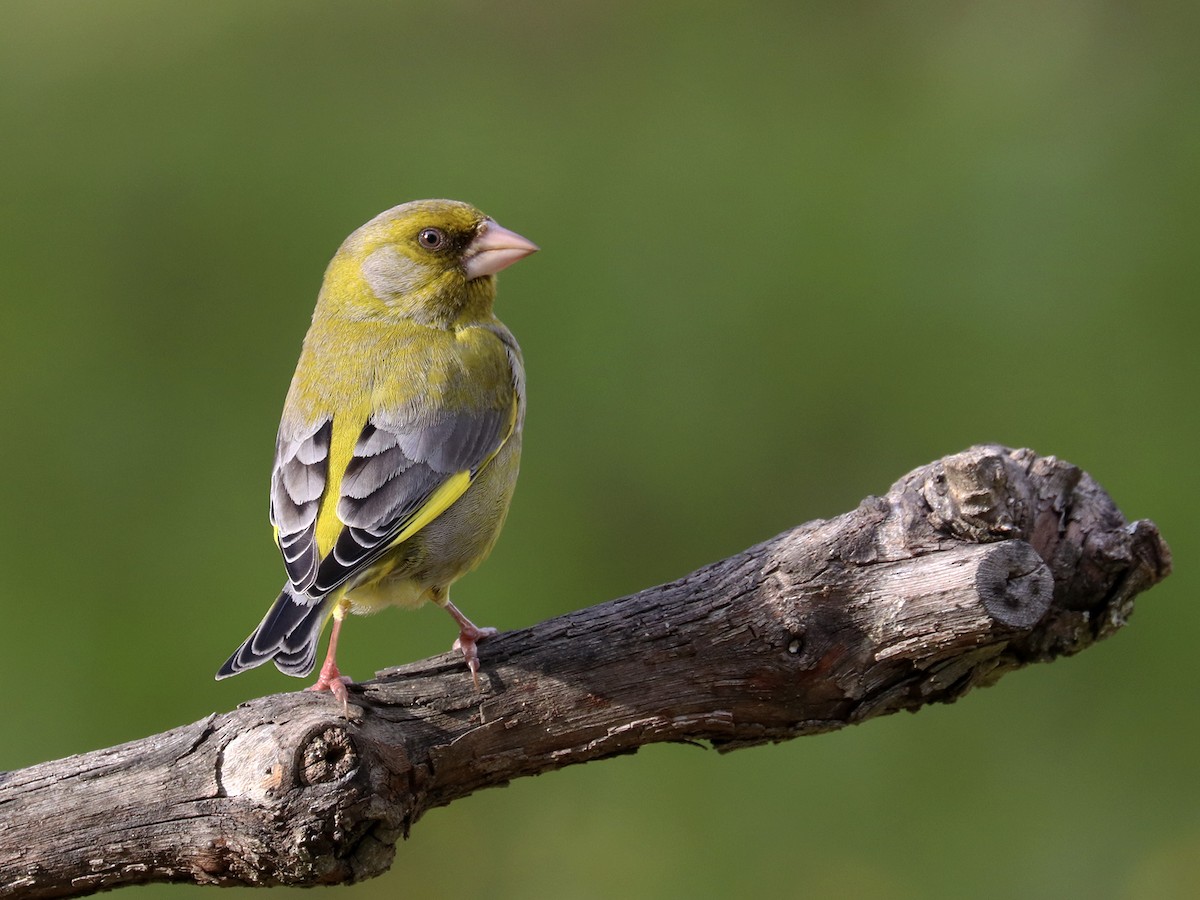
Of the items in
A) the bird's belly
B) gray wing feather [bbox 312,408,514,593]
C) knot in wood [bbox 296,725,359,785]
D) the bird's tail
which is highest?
gray wing feather [bbox 312,408,514,593]

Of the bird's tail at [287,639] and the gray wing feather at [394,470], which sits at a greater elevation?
the gray wing feather at [394,470]

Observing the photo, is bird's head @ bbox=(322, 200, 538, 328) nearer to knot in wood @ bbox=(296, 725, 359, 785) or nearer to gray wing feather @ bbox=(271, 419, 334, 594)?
gray wing feather @ bbox=(271, 419, 334, 594)

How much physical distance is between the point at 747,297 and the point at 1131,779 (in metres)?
Answer: 2.33

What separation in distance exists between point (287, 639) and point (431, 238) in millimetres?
1206

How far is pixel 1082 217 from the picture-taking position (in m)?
5.74

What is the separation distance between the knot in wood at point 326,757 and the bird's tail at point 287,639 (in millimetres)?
164

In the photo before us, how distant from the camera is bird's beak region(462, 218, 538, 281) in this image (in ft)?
10.9

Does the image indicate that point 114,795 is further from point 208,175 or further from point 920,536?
point 208,175

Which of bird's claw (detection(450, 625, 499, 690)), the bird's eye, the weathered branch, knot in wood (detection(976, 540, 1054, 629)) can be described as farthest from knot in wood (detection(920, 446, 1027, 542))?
the bird's eye

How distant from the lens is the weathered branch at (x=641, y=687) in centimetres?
241

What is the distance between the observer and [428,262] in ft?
11.1

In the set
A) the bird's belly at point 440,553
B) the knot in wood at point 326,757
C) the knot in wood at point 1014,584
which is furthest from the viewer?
the bird's belly at point 440,553

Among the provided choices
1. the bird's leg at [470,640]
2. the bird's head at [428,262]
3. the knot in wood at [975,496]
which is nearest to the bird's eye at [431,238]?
the bird's head at [428,262]

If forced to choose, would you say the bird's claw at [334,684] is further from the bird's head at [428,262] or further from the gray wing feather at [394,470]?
the bird's head at [428,262]
